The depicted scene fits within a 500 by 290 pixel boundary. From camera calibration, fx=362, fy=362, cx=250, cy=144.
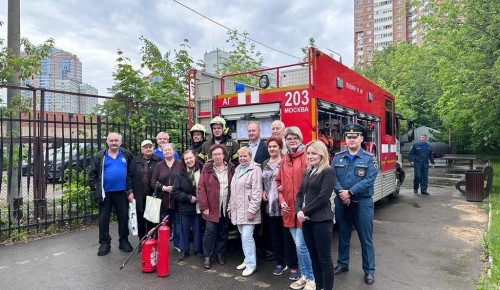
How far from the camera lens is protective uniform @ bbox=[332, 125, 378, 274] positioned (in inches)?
158

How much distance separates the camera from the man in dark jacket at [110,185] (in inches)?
200

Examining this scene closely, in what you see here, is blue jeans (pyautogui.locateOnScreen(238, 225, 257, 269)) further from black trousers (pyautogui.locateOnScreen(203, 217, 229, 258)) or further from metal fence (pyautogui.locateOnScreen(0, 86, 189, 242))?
metal fence (pyautogui.locateOnScreen(0, 86, 189, 242))

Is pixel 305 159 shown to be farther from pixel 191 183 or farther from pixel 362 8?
pixel 362 8

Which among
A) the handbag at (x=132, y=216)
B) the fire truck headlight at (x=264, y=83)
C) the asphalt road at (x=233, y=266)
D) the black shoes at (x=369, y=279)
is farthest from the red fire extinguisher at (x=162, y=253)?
the fire truck headlight at (x=264, y=83)

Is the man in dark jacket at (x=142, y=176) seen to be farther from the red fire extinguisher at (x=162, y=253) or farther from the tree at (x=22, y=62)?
the tree at (x=22, y=62)

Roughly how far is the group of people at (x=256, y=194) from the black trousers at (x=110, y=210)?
0.01 meters

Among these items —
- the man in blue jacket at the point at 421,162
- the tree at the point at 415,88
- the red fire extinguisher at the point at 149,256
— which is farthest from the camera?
the tree at the point at 415,88

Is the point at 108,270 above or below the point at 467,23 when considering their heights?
below

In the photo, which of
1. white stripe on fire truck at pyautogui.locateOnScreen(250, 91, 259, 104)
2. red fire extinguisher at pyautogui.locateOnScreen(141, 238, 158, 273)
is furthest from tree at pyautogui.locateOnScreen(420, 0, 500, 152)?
red fire extinguisher at pyautogui.locateOnScreen(141, 238, 158, 273)

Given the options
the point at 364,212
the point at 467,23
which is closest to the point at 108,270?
the point at 364,212

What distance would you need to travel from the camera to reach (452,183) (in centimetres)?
1370

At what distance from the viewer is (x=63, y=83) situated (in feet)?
25.1

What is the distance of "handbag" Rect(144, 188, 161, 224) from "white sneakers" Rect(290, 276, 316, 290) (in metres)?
2.08

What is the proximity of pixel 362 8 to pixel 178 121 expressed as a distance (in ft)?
363
